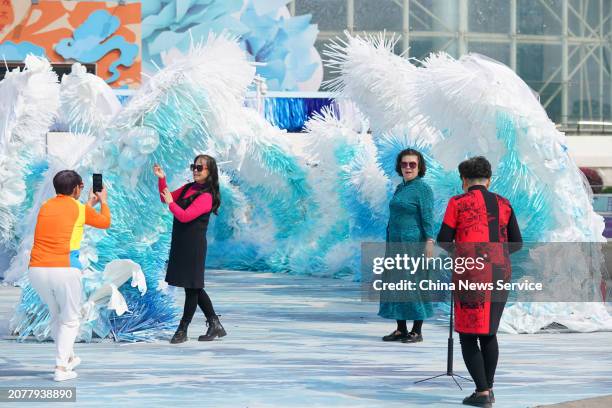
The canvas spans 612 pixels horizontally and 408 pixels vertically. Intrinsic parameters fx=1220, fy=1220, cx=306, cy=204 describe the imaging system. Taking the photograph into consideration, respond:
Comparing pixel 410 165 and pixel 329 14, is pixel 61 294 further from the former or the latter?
pixel 329 14

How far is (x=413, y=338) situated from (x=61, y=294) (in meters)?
3.07

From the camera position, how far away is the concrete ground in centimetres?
679

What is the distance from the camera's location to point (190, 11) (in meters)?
32.5

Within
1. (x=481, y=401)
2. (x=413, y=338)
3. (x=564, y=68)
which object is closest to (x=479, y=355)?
(x=481, y=401)

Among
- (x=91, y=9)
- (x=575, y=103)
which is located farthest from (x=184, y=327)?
(x=575, y=103)

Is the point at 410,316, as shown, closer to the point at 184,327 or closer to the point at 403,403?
the point at 184,327

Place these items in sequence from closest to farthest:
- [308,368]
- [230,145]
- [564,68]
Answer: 1. [308,368]
2. [230,145]
3. [564,68]

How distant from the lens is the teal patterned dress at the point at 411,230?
8977 millimetres

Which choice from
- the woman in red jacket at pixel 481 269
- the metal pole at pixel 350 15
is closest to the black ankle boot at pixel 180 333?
the woman in red jacket at pixel 481 269

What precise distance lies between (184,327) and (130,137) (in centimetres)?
145

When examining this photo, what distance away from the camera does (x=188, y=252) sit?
28.6ft

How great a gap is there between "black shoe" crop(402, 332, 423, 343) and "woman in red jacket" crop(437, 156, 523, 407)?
249 cm

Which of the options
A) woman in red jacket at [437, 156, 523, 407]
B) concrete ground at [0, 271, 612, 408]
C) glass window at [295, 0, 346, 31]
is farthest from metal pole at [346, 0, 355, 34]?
woman in red jacket at [437, 156, 523, 407]

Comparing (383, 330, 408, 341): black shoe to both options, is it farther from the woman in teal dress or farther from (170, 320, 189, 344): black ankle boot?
(170, 320, 189, 344): black ankle boot
